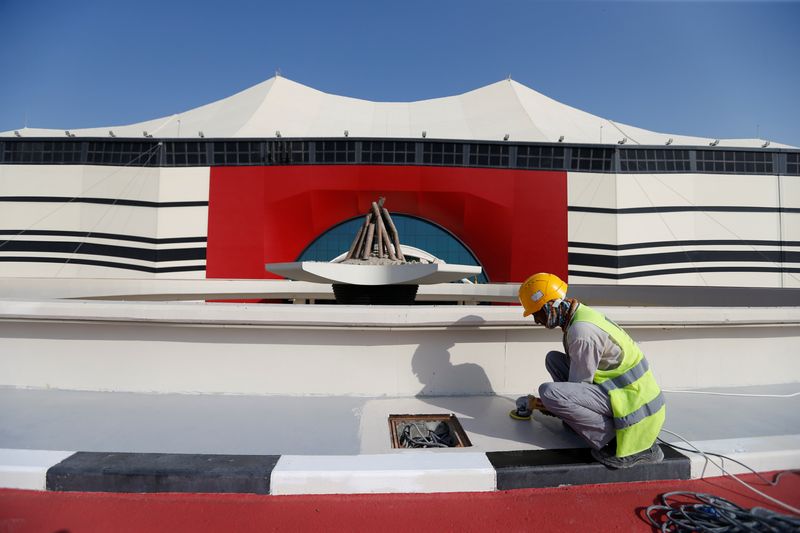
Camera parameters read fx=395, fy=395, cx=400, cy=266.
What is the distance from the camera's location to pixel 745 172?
854 inches

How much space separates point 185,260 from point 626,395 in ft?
72.2

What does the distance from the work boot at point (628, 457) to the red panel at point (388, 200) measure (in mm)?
19080

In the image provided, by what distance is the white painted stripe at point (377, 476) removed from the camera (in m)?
1.98

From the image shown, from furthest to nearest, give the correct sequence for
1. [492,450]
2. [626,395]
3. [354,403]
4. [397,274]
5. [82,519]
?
[397,274], [354,403], [492,450], [626,395], [82,519]

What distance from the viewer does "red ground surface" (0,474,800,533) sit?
1.78m

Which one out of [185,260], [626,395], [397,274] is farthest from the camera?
[185,260]

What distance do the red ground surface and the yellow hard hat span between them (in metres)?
1.10

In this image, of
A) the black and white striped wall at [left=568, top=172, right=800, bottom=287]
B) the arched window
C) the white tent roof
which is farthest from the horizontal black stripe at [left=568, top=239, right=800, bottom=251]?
the white tent roof

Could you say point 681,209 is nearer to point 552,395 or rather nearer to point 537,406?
point 537,406

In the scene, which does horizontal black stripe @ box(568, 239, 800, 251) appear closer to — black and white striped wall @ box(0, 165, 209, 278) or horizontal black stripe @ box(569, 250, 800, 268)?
horizontal black stripe @ box(569, 250, 800, 268)

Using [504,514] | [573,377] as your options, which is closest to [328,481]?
[504,514]

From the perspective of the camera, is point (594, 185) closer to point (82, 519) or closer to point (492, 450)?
point (492, 450)

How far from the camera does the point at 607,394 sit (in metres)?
2.31

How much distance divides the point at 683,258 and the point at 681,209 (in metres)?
2.69
